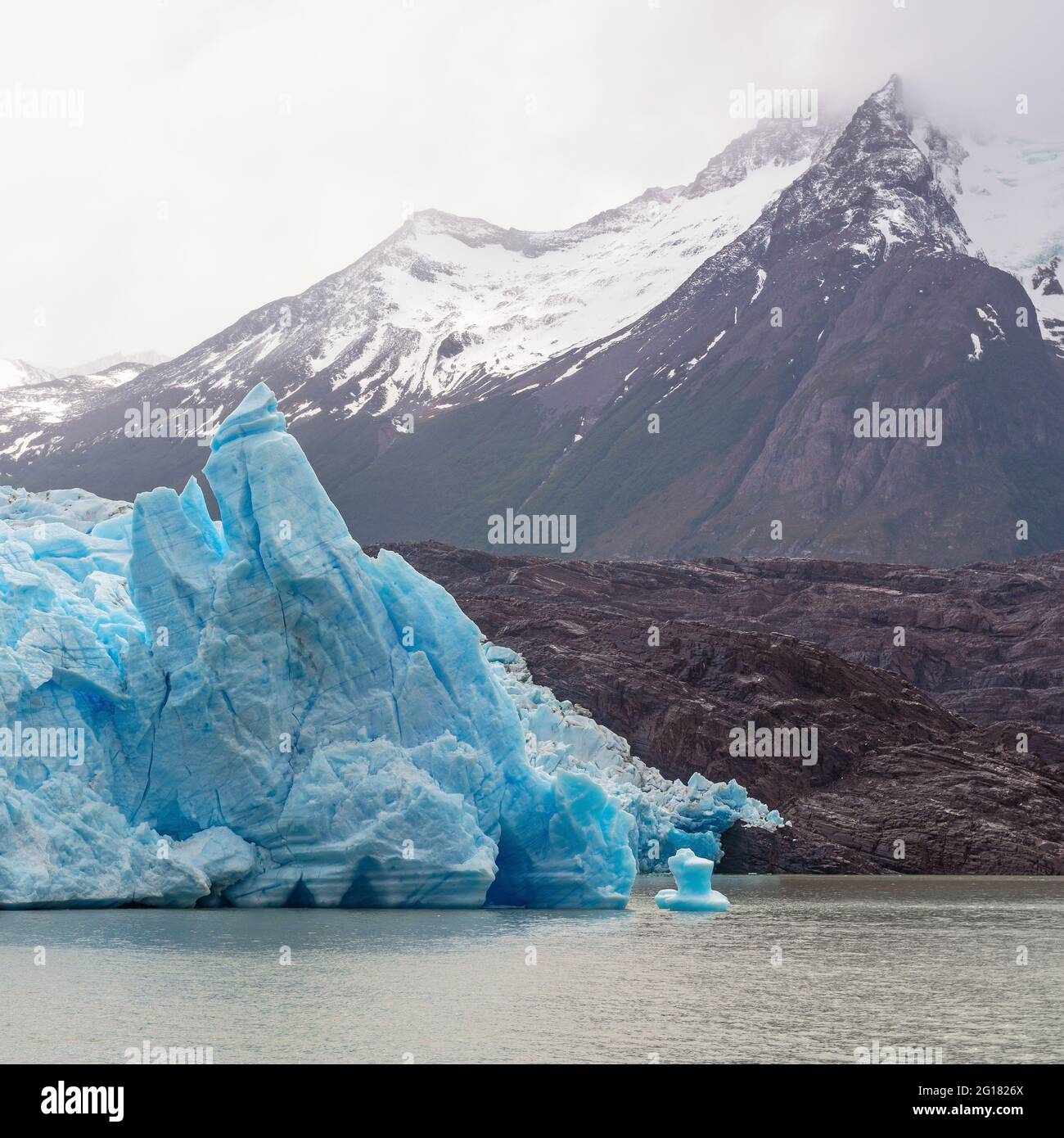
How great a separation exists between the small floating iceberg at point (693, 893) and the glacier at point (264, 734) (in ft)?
13.5

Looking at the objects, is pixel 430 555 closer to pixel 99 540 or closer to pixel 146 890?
pixel 99 540

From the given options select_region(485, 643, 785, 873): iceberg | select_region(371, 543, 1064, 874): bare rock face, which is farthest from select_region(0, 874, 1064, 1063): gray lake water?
select_region(371, 543, 1064, 874): bare rock face

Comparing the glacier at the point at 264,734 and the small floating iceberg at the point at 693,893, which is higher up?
the glacier at the point at 264,734

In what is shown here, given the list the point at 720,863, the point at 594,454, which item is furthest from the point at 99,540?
the point at 594,454

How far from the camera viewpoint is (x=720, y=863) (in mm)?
65438

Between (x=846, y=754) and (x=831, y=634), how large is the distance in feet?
110

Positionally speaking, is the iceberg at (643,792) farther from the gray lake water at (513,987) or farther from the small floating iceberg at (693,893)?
the gray lake water at (513,987)

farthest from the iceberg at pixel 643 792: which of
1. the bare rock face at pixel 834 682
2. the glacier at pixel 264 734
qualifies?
the glacier at pixel 264 734

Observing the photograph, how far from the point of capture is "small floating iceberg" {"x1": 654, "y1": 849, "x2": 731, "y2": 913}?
4125 cm

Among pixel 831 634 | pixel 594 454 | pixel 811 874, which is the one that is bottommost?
pixel 811 874

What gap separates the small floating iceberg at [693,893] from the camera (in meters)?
41.2

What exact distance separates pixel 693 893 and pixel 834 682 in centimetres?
4848

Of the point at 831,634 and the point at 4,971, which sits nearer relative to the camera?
the point at 4,971

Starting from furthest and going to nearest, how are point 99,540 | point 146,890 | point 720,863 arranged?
point 720,863 → point 99,540 → point 146,890
